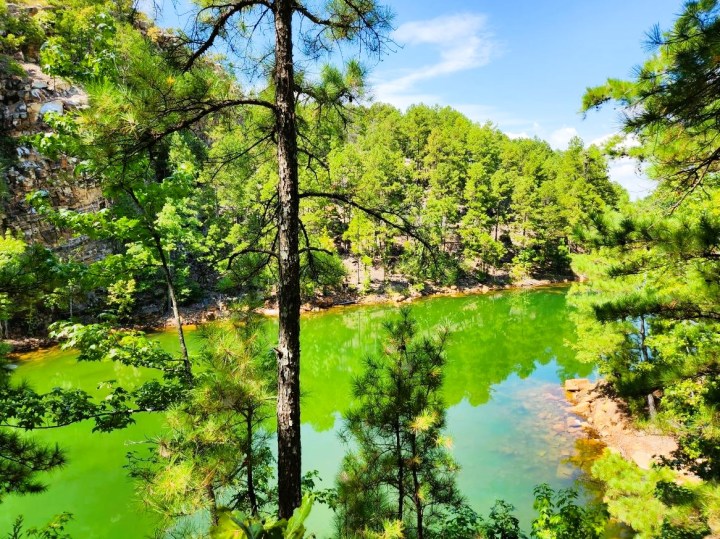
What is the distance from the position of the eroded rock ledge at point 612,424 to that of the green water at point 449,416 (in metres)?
0.63

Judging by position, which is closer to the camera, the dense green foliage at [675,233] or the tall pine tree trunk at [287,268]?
the dense green foliage at [675,233]

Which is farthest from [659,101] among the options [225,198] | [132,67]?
[225,198]

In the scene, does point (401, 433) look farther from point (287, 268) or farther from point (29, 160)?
point (29, 160)

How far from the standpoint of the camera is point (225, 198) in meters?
26.0

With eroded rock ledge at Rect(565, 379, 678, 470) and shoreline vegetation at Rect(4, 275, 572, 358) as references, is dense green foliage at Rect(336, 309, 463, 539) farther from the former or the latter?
shoreline vegetation at Rect(4, 275, 572, 358)

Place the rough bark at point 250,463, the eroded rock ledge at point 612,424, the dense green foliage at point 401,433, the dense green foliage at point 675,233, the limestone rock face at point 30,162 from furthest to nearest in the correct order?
the limestone rock face at point 30,162
the eroded rock ledge at point 612,424
the dense green foliage at point 401,433
the rough bark at point 250,463
the dense green foliage at point 675,233

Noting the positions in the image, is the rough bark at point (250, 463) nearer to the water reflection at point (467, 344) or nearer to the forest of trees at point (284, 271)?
the forest of trees at point (284, 271)

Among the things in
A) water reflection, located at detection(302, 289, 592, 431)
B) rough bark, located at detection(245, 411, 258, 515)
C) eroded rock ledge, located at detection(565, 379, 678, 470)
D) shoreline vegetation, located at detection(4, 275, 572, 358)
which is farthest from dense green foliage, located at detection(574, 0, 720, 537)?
shoreline vegetation, located at detection(4, 275, 572, 358)

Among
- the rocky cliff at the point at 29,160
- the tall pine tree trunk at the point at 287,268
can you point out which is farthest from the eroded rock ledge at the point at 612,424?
the rocky cliff at the point at 29,160

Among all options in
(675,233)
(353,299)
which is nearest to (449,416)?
(675,233)

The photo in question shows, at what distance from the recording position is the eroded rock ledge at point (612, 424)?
8656 millimetres

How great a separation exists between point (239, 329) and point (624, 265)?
402 cm

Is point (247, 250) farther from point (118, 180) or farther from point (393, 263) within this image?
point (393, 263)

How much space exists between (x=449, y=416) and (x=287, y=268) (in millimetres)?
10478
